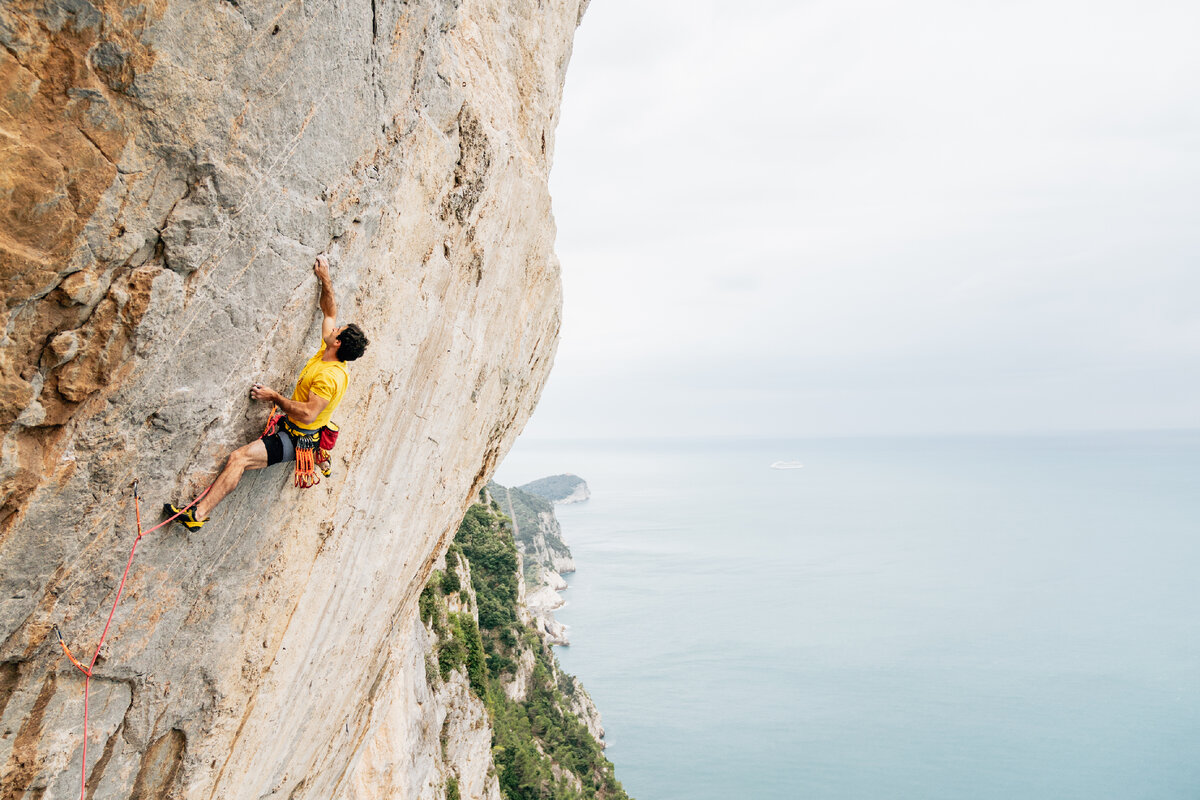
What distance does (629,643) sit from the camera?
70500mm

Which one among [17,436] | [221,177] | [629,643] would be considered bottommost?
[629,643]

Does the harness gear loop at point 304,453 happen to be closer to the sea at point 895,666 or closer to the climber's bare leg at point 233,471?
the climber's bare leg at point 233,471

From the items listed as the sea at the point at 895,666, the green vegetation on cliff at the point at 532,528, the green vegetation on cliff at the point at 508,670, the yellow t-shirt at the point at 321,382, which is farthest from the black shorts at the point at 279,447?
the green vegetation on cliff at the point at 532,528

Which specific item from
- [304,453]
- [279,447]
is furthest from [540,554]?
[279,447]

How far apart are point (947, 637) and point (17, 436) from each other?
84686 mm

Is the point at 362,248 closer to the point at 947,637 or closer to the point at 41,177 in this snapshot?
the point at 41,177

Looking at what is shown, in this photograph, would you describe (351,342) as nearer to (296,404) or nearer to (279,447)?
(296,404)

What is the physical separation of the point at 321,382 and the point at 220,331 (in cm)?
70

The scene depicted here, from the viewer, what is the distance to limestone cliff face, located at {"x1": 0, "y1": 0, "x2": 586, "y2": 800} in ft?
9.88

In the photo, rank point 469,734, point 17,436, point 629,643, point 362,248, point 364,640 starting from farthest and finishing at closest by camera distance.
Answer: point 629,643 < point 469,734 < point 364,640 < point 362,248 < point 17,436

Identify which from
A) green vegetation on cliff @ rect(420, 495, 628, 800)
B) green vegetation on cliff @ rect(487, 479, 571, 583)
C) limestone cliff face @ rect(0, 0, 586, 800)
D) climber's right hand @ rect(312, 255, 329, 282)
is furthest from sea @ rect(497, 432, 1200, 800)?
climber's right hand @ rect(312, 255, 329, 282)

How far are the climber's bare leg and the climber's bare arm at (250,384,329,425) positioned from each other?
11.7 inches

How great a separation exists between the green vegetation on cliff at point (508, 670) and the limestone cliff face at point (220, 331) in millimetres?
12347

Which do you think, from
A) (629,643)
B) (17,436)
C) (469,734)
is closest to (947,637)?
(629,643)
